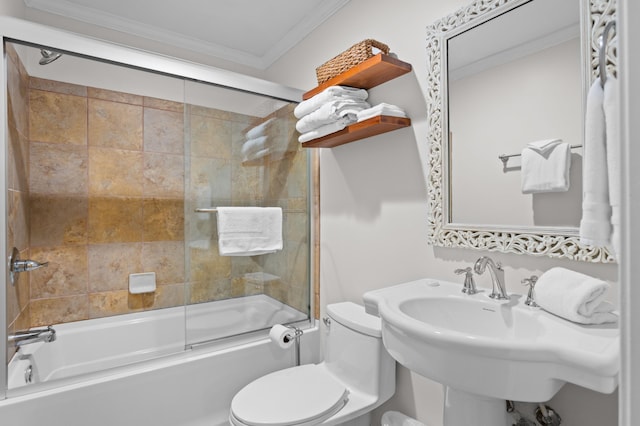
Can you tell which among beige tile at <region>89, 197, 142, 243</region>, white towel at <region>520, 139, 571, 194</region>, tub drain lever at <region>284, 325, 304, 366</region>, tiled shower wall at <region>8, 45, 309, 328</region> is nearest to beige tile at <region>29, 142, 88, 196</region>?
tiled shower wall at <region>8, 45, 309, 328</region>

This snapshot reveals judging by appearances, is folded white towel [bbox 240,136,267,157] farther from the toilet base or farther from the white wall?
the toilet base

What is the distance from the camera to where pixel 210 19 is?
230 centimetres

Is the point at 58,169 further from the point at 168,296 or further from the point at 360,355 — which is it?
the point at 360,355

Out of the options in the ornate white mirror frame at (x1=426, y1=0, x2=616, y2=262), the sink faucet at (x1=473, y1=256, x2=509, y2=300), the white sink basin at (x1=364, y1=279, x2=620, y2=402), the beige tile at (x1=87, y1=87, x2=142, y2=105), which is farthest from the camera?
the beige tile at (x1=87, y1=87, x2=142, y2=105)

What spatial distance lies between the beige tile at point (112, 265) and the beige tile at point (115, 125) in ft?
2.30

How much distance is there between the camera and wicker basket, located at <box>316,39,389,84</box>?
1616mm

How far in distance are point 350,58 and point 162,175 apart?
164 cm

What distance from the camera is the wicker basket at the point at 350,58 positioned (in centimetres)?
162

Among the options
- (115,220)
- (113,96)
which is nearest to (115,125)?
(113,96)

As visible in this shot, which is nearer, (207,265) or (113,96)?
(207,265)

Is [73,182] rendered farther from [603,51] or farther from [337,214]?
[603,51]

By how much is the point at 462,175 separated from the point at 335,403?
1.09 m

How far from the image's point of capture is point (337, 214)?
82.7 inches

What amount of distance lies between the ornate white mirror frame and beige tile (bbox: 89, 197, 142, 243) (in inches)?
79.7
